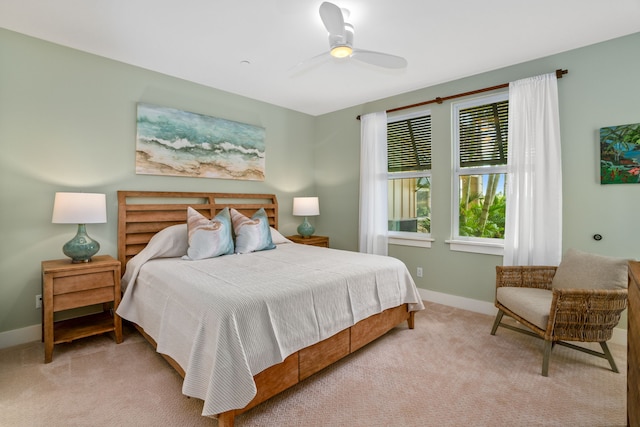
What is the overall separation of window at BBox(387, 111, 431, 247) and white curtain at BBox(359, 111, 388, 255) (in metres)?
0.19

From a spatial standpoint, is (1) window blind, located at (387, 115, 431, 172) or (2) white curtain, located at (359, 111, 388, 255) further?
(2) white curtain, located at (359, 111, 388, 255)

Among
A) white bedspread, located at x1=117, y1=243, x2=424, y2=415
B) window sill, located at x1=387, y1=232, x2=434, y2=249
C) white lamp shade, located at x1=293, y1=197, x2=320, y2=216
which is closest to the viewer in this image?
white bedspread, located at x1=117, y1=243, x2=424, y2=415

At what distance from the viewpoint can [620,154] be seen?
2.59 meters

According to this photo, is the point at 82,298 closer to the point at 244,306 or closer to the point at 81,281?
the point at 81,281

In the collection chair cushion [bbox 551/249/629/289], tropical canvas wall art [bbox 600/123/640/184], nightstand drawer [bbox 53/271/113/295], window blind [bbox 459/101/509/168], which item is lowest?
nightstand drawer [bbox 53/271/113/295]

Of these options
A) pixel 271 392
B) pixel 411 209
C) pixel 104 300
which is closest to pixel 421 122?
pixel 411 209

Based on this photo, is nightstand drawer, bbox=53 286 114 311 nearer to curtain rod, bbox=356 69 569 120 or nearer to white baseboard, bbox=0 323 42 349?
white baseboard, bbox=0 323 42 349

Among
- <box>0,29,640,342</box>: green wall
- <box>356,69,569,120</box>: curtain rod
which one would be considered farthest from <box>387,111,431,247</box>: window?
<box>0,29,640,342</box>: green wall

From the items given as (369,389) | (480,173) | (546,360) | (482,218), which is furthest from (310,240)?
(546,360)

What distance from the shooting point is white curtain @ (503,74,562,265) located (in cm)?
285

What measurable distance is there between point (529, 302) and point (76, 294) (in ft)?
11.8

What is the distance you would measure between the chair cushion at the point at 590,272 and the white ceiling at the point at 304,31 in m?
1.86

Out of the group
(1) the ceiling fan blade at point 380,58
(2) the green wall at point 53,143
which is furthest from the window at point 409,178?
(2) the green wall at point 53,143

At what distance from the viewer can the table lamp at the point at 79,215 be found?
8.04 ft
